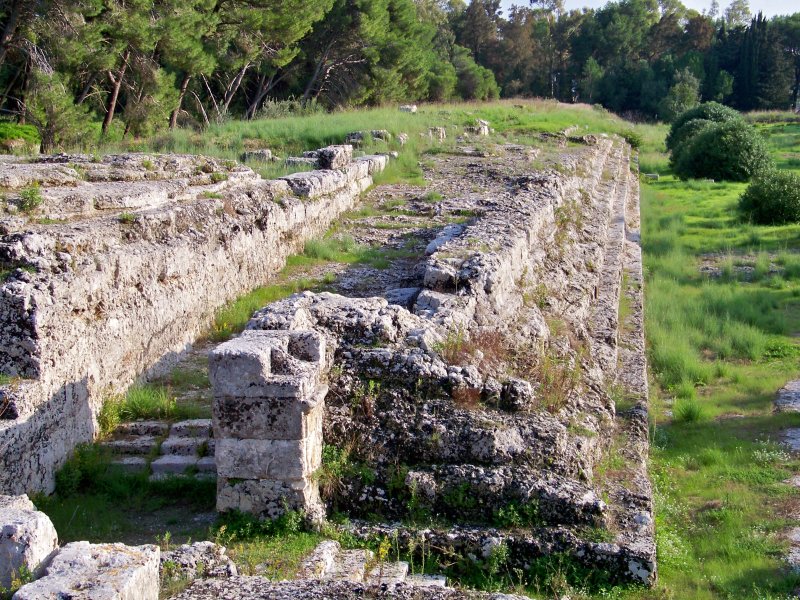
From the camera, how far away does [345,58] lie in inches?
1439

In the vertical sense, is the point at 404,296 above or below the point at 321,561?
above

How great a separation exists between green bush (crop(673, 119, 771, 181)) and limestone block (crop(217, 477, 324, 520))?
82.9 ft

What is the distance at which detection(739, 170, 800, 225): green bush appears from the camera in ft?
63.8

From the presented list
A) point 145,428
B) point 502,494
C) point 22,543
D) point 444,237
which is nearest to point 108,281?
point 145,428

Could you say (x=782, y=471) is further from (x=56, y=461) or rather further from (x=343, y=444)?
(x=56, y=461)

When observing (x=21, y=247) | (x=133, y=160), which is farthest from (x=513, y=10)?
(x=21, y=247)

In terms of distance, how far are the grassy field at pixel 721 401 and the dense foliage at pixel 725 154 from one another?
8494mm

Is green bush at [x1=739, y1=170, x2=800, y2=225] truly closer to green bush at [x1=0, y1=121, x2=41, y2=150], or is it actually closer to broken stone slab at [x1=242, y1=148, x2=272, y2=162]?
broken stone slab at [x1=242, y1=148, x2=272, y2=162]

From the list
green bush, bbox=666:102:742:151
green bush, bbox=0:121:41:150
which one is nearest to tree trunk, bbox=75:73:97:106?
green bush, bbox=0:121:41:150

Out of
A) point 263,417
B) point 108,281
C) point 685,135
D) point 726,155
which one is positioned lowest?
point 263,417

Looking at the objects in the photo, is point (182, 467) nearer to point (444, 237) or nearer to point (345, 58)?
point (444, 237)

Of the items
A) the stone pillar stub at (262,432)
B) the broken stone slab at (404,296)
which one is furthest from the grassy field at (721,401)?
the broken stone slab at (404,296)

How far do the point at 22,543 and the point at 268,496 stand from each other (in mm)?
1561

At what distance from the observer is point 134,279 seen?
265 inches
